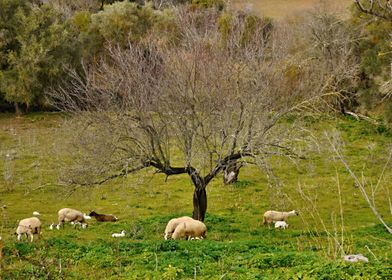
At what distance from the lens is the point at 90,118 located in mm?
18250

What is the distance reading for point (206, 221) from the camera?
19.3 meters

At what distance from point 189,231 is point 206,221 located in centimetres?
324

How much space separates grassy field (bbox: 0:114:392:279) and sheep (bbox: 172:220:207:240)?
86 centimetres

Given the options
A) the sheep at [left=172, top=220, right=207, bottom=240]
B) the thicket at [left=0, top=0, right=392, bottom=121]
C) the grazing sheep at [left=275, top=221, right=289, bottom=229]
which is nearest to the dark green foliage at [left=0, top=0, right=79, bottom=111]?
the thicket at [left=0, top=0, right=392, bottom=121]

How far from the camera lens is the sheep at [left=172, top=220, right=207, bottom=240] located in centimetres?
1602

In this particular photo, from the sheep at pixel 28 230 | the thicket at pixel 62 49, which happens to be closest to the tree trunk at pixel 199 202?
the sheep at pixel 28 230

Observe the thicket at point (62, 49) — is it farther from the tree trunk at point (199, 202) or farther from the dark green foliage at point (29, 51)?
the tree trunk at point (199, 202)

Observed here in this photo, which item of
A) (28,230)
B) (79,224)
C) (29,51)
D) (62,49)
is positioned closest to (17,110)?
(29,51)

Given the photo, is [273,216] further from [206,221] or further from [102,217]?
[102,217]

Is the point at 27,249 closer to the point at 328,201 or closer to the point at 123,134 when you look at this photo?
the point at 123,134

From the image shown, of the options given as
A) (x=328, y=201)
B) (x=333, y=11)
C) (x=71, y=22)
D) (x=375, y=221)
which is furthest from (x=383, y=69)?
(x=71, y=22)

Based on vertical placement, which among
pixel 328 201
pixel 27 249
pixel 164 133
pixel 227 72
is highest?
pixel 227 72

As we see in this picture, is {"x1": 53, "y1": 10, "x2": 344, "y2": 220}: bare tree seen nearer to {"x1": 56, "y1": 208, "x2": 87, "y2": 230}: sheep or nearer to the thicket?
{"x1": 56, "y1": 208, "x2": 87, "y2": 230}: sheep

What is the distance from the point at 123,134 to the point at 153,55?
5.39m
